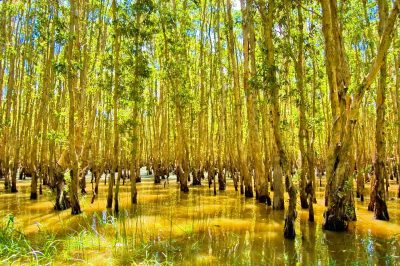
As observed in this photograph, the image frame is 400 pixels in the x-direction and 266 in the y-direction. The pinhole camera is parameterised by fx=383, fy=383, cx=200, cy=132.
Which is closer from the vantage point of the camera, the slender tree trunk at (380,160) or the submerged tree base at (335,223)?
the submerged tree base at (335,223)

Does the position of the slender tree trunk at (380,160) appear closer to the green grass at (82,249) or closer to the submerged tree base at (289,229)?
the submerged tree base at (289,229)

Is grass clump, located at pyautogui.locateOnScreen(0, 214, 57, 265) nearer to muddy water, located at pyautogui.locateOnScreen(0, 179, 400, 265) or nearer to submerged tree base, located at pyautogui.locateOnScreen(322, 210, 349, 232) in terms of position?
muddy water, located at pyautogui.locateOnScreen(0, 179, 400, 265)

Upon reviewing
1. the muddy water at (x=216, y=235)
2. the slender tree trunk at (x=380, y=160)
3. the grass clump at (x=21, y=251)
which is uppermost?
the slender tree trunk at (x=380, y=160)

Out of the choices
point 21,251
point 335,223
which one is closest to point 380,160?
point 335,223

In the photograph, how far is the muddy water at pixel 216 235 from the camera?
625 cm

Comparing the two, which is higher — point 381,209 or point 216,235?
point 381,209

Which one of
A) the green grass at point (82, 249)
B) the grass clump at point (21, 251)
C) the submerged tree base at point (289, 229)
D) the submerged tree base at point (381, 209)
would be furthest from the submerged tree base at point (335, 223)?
the grass clump at point (21, 251)

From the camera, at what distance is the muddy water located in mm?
6246

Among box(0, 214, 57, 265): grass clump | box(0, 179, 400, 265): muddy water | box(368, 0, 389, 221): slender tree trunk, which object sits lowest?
box(0, 179, 400, 265): muddy water

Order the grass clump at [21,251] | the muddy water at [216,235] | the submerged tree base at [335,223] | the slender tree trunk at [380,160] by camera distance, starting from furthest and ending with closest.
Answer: the slender tree trunk at [380,160]
the submerged tree base at [335,223]
the muddy water at [216,235]
the grass clump at [21,251]

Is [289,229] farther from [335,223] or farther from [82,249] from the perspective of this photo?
[82,249]

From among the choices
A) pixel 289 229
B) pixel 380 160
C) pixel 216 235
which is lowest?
pixel 216 235

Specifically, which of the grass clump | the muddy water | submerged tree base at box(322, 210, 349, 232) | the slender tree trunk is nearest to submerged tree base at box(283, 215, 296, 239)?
the muddy water

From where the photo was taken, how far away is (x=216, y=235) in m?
7.98
